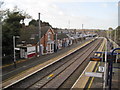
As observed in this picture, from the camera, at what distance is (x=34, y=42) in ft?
100

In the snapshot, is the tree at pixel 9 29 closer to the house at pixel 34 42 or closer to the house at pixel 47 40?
the house at pixel 34 42

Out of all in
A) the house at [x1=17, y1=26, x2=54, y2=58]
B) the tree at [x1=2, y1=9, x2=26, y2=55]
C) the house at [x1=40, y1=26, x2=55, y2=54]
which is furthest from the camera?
the house at [x1=40, y1=26, x2=55, y2=54]

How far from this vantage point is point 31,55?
92.6 ft

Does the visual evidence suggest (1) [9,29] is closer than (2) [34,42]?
Yes

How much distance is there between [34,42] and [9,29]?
9806 millimetres

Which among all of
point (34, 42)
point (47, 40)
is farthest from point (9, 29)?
point (47, 40)

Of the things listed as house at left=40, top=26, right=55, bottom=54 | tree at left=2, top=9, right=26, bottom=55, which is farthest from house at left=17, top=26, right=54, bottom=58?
tree at left=2, top=9, right=26, bottom=55

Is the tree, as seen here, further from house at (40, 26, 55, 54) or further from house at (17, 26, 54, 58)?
house at (40, 26, 55, 54)

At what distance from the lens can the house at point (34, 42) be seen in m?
27.0

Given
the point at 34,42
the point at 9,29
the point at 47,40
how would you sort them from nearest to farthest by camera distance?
the point at 9,29 → the point at 34,42 → the point at 47,40

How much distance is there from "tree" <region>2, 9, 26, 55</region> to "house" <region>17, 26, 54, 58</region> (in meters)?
3.46

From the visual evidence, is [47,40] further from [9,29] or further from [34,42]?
[9,29]

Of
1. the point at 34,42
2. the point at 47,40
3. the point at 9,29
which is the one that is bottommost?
the point at 34,42

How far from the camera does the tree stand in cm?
2083
